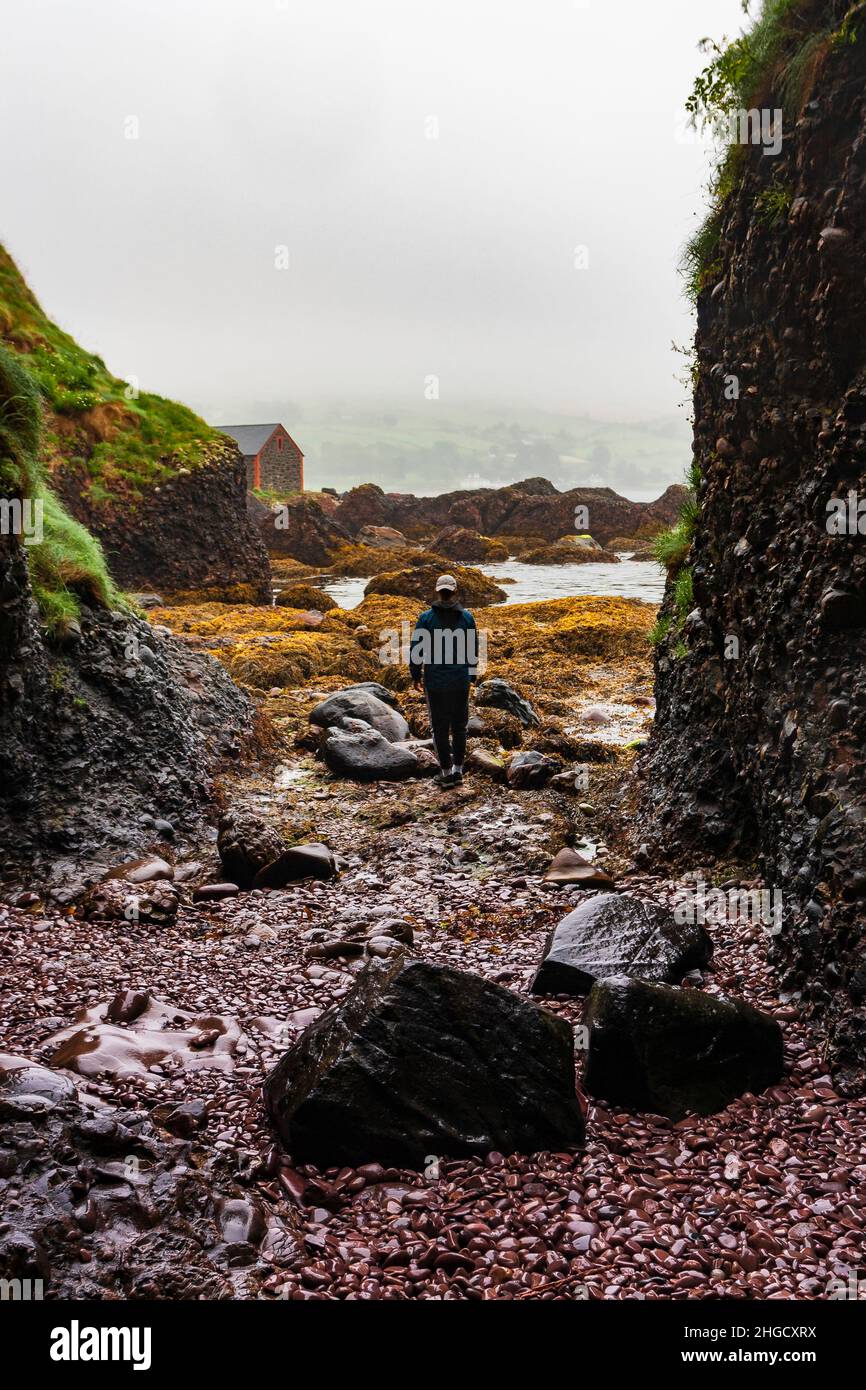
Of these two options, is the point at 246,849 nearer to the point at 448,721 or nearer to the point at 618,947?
the point at 448,721

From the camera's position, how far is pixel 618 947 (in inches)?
213

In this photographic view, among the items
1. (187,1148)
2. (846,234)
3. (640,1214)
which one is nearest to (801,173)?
(846,234)

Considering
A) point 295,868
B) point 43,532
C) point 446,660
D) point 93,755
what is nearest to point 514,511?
point 446,660

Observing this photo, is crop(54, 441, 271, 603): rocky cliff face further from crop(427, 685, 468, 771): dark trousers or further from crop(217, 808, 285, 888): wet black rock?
crop(217, 808, 285, 888): wet black rock

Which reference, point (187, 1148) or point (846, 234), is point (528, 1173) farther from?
point (846, 234)

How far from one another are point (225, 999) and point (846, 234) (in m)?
5.99

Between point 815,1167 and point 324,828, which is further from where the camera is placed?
point 324,828

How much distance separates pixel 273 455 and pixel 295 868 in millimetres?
65386

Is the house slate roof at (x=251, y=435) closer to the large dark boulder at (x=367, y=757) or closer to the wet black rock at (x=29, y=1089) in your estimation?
the large dark boulder at (x=367, y=757)

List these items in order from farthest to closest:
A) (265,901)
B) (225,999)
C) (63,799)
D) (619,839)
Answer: (619,839) < (63,799) < (265,901) < (225,999)

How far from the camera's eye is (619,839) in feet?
27.1

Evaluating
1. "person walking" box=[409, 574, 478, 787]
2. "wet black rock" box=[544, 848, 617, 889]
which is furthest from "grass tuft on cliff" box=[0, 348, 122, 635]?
"wet black rock" box=[544, 848, 617, 889]

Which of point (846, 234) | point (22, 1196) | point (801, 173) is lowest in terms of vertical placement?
point (22, 1196)

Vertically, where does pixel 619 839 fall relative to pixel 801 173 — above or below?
below
